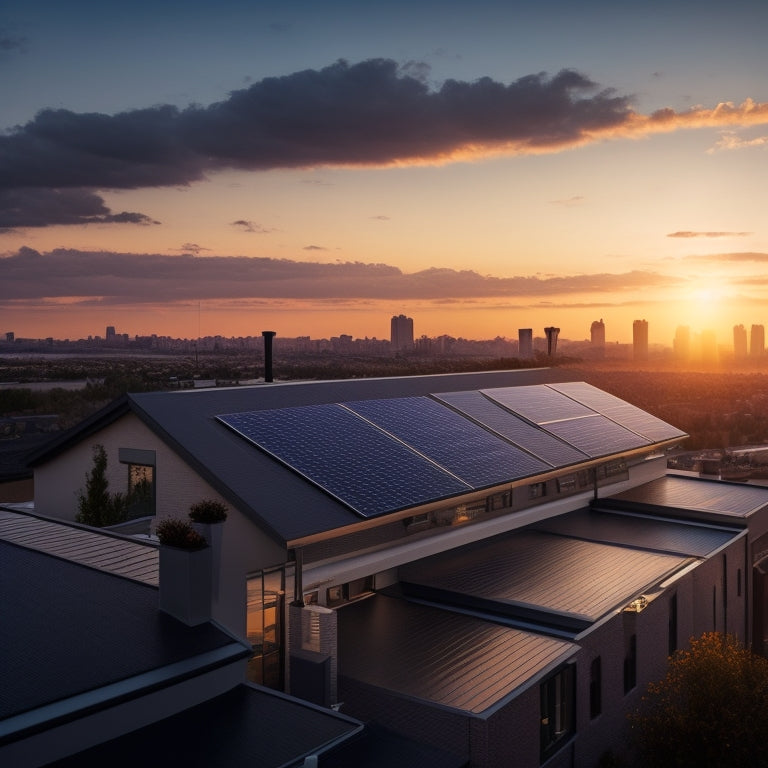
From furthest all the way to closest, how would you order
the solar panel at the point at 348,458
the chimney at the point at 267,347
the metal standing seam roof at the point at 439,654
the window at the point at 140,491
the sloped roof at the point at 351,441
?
the chimney at the point at 267,347 → the window at the point at 140,491 → the solar panel at the point at 348,458 → the sloped roof at the point at 351,441 → the metal standing seam roof at the point at 439,654

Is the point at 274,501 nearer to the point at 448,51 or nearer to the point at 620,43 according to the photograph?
the point at 448,51

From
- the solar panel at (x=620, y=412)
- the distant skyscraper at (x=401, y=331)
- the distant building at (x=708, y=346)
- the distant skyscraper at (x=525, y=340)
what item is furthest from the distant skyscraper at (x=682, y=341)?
the solar panel at (x=620, y=412)

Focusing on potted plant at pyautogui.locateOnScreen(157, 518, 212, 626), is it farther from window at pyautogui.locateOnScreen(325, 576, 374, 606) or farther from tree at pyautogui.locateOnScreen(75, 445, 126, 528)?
tree at pyautogui.locateOnScreen(75, 445, 126, 528)

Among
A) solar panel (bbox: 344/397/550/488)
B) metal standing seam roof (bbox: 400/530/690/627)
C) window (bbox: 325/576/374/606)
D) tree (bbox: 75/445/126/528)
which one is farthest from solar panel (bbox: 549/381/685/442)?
tree (bbox: 75/445/126/528)

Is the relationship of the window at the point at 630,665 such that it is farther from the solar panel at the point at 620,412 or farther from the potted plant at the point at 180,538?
the solar panel at the point at 620,412

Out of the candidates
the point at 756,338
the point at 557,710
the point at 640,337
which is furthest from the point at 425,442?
the point at 756,338
